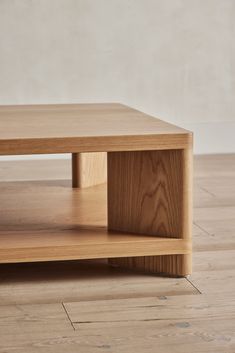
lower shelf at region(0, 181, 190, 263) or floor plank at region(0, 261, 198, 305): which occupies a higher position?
lower shelf at region(0, 181, 190, 263)

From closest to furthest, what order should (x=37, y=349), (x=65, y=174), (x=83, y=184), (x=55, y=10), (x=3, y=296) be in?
Answer: (x=37, y=349), (x=3, y=296), (x=83, y=184), (x=65, y=174), (x=55, y=10)

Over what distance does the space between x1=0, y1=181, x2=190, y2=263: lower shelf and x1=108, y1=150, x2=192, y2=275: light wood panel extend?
1.4 inches

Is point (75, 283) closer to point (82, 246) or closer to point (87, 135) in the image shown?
point (82, 246)

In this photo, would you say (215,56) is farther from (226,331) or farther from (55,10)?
Answer: (226,331)

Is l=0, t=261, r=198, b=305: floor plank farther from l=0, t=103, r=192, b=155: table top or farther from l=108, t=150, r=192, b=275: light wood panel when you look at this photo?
l=0, t=103, r=192, b=155: table top

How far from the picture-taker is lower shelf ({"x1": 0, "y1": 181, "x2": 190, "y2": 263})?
6.35 feet

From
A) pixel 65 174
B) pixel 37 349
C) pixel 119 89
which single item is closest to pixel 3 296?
pixel 37 349

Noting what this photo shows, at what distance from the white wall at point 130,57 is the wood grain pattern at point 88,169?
36.7 inches

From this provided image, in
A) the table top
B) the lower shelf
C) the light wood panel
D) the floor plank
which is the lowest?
the floor plank

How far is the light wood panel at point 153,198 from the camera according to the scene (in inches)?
77.2

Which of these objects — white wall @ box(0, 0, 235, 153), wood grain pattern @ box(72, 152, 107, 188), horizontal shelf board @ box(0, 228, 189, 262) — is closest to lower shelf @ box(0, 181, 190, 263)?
horizontal shelf board @ box(0, 228, 189, 262)

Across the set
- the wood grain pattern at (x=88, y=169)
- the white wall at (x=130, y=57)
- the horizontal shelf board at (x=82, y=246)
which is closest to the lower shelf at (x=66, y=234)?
the horizontal shelf board at (x=82, y=246)

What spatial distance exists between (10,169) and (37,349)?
6.44 feet

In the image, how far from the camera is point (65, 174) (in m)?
3.34
